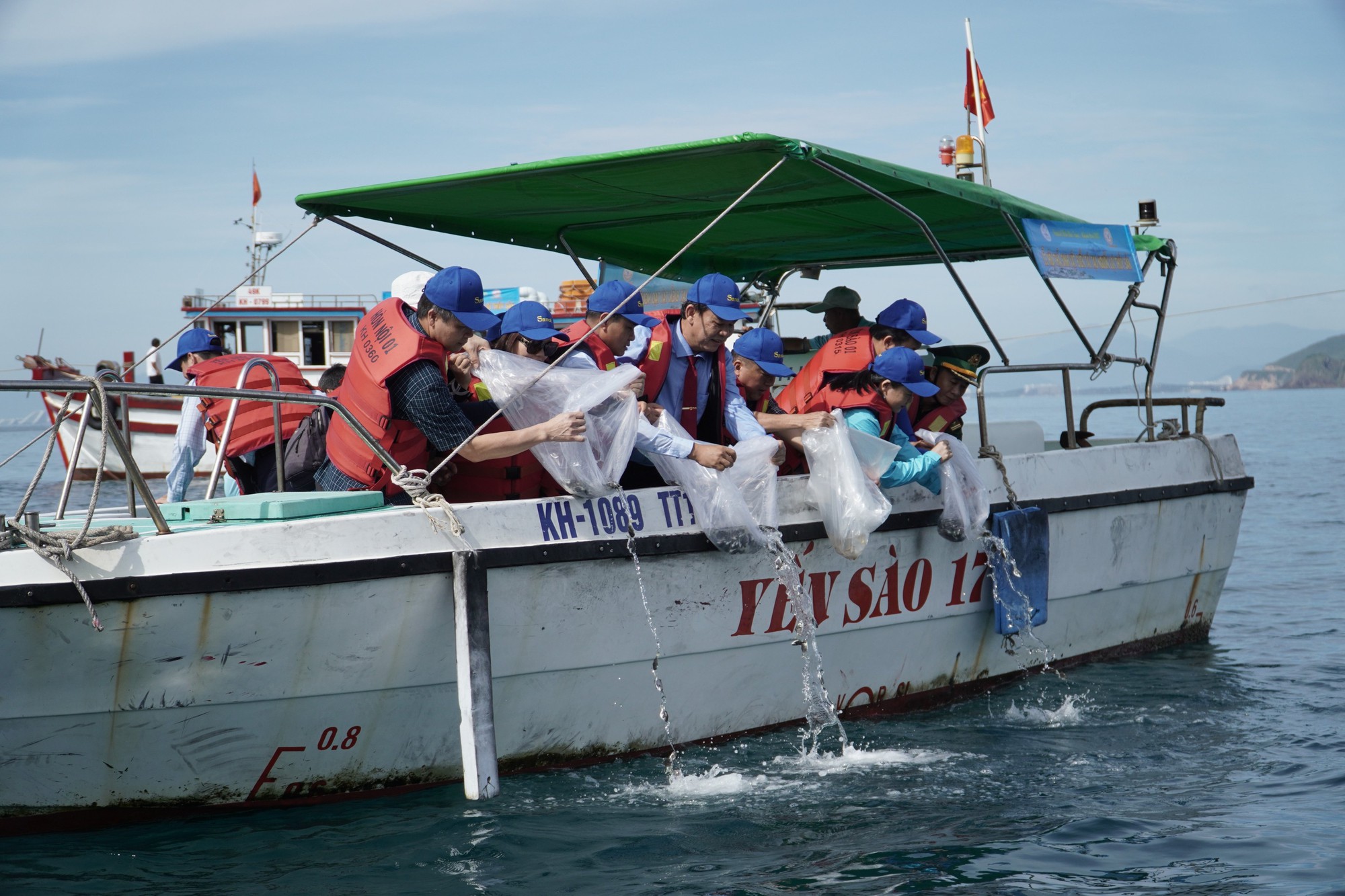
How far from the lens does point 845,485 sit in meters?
5.62

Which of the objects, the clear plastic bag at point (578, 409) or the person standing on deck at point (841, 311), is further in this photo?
the person standing on deck at point (841, 311)

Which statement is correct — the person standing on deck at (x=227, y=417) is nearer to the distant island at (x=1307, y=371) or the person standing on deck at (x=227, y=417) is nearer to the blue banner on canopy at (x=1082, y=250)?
the blue banner on canopy at (x=1082, y=250)

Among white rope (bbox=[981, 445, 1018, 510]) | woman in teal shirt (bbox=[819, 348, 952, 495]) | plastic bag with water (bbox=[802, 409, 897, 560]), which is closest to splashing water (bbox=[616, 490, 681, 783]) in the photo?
plastic bag with water (bbox=[802, 409, 897, 560])

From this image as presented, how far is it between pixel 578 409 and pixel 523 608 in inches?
32.4

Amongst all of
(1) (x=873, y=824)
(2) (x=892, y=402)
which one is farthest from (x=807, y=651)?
(2) (x=892, y=402)

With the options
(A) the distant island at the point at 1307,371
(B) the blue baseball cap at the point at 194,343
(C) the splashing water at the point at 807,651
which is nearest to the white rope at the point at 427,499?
(C) the splashing water at the point at 807,651

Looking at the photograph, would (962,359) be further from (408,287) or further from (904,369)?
(408,287)

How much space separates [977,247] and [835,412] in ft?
10.5

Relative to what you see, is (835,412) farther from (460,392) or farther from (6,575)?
(6,575)

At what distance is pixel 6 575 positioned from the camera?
13.4ft

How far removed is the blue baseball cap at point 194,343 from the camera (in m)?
6.87

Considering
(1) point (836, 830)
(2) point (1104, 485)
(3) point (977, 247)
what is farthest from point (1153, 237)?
(1) point (836, 830)

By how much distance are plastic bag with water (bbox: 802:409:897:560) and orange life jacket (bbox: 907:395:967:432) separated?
913mm

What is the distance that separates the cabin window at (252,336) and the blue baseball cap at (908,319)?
22.7 m
